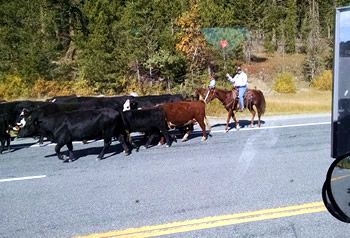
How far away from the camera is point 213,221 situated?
5.86m

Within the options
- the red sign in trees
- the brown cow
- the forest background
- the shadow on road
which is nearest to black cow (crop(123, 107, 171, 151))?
the brown cow

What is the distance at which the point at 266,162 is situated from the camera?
9227 mm

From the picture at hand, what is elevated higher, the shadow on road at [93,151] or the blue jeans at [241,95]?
the blue jeans at [241,95]

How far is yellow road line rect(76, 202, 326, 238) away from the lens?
18.2 ft

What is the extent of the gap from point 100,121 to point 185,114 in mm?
2852

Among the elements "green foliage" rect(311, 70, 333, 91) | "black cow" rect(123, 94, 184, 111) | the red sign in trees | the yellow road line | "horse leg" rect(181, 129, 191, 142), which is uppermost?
the red sign in trees

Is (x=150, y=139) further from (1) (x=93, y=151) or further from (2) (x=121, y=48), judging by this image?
(2) (x=121, y=48)

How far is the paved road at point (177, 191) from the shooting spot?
18.8 ft

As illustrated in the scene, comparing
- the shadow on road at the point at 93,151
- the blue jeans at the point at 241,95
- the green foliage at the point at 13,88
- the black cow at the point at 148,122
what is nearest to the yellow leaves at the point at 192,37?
the green foliage at the point at 13,88

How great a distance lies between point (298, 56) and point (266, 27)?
4624 millimetres

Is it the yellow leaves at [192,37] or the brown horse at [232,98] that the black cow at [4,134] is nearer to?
the brown horse at [232,98]

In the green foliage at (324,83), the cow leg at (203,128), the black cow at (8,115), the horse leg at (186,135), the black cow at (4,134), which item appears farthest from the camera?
the green foliage at (324,83)

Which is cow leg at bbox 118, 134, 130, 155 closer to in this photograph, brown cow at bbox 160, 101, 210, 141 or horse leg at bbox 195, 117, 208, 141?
brown cow at bbox 160, 101, 210, 141

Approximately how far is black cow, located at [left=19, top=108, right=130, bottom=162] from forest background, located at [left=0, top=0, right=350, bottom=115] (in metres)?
13.0
